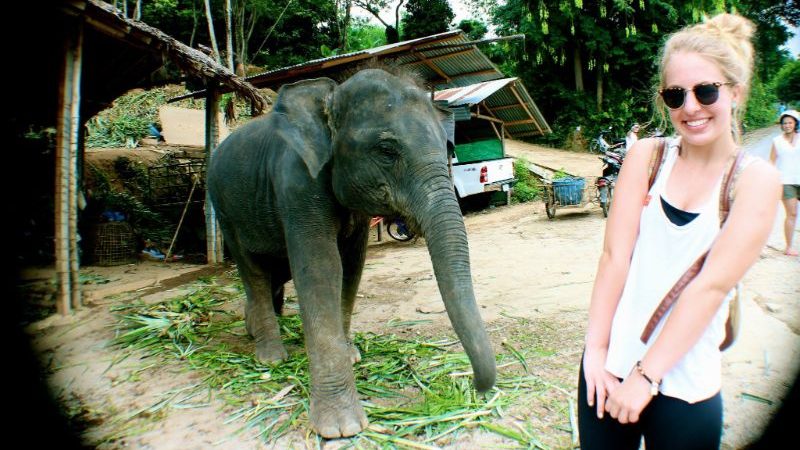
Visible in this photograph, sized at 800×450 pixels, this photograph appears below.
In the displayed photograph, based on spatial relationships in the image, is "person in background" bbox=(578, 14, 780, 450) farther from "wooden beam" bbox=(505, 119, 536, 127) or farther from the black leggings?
"wooden beam" bbox=(505, 119, 536, 127)

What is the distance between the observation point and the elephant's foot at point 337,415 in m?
3.11

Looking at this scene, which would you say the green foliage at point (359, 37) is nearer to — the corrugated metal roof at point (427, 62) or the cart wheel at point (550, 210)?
the corrugated metal roof at point (427, 62)

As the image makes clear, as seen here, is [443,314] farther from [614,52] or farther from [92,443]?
[614,52]

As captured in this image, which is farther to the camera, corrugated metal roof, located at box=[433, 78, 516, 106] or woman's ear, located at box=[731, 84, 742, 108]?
corrugated metal roof, located at box=[433, 78, 516, 106]

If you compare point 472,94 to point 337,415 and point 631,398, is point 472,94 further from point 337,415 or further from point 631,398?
point 631,398

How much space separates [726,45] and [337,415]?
2799 mm

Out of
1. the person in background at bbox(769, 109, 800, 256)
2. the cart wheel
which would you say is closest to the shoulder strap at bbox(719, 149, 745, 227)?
the person in background at bbox(769, 109, 800, 256)

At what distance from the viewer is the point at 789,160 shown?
6941mm

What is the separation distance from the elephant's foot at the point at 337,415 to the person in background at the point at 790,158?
6985mm

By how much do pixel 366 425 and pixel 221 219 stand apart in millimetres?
2933

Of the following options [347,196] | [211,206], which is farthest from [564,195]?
[347,196]

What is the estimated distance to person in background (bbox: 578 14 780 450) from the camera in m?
1.34

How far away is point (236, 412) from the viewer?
3436mm

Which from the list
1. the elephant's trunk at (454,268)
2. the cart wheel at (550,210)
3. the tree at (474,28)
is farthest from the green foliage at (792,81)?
the tree at (474,28)
